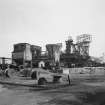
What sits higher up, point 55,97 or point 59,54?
point 59,54

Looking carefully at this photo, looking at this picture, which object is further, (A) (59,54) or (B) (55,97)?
(A) (59,54)

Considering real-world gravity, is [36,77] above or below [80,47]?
below

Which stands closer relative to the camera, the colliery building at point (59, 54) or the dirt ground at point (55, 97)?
the dirt ground at point (55, 97)

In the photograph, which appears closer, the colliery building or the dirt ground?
Result: the dirt ground

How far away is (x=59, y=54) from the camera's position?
5662cm

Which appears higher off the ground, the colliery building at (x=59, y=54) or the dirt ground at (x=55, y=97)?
the colliery building at (x=59, y=54)

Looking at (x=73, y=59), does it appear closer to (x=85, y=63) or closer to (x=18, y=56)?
(x=85, y=63)

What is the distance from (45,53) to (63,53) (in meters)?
10.7

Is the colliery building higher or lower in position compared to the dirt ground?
higher

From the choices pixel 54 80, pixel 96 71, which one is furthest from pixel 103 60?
pixel 54 80

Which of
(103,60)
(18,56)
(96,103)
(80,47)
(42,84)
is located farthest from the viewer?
(103,60)

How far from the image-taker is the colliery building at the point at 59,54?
5849 centimetres

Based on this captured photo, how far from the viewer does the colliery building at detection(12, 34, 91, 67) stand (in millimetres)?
58487

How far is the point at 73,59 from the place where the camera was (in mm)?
70812
